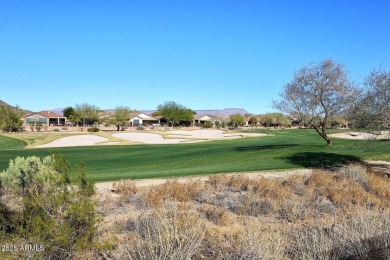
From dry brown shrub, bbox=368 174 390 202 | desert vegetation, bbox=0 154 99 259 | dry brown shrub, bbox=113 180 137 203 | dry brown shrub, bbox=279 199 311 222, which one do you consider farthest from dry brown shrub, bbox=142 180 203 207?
dry brown shrub, bbox=368 174 390 202

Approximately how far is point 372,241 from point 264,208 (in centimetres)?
616

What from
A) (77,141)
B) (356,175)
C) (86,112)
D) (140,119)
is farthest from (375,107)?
(140,119)

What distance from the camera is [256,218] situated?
12070 mm

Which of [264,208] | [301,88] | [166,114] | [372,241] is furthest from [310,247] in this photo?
[166,114]

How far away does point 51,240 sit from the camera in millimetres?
6551

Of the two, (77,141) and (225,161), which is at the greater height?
(77,141)

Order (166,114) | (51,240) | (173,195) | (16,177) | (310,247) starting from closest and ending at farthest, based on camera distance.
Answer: (51,240) → (310,247) → (16,177) → (173,195) → (166,114)

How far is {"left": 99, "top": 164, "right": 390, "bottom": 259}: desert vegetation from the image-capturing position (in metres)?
7.25

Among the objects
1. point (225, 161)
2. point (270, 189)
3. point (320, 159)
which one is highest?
point (320, 159)

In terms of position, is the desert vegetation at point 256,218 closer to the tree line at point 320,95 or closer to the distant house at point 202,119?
the tree line at point 320,95

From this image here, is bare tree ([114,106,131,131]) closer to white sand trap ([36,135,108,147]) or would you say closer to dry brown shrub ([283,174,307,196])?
white sand trap ([36,135,108,147])

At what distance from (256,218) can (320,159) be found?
16094mm

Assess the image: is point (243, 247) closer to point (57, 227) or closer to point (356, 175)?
point (57, 227)

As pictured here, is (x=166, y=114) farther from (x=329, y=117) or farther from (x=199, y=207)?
(x=199, y=207)
